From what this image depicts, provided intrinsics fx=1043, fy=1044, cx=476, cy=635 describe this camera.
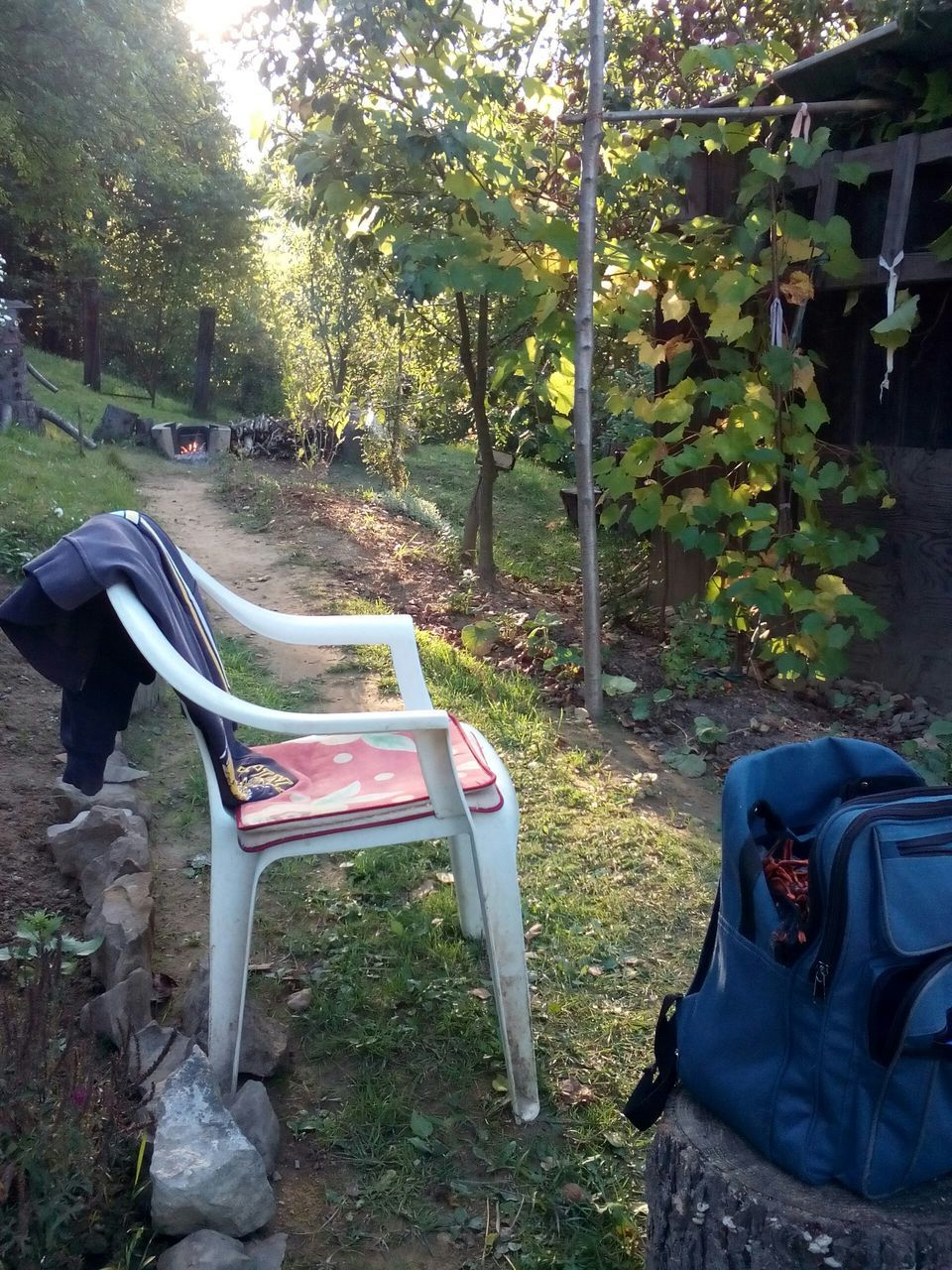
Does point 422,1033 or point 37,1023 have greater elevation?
point 37,1023

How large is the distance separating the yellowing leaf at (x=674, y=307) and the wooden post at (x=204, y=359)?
1380 cm

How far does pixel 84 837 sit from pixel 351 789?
0.94 metres

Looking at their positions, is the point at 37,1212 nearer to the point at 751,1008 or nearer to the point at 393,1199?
the point at 393,1199

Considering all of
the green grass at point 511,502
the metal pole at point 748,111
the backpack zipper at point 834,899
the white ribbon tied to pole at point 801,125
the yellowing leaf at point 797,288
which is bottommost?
the green grass at point 511,502

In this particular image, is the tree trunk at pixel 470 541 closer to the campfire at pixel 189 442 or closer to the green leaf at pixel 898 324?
the green leaf at pixel 898 324

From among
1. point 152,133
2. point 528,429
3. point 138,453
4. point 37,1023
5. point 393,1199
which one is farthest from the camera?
point 152,133

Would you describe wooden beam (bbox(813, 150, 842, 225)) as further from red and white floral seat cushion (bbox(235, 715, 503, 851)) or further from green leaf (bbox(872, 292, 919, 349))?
red and white floral seat cushion (bbox(235, 715, 503, 851))

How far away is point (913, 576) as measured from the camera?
4.38 meters

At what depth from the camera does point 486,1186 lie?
6.34 ft

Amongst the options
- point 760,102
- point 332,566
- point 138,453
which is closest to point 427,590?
point 332,566

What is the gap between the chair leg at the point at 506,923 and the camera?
2006 mm

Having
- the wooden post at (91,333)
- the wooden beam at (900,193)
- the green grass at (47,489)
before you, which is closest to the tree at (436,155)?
the wooden beam at (900,193)

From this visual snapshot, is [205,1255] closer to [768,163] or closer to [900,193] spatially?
[768,163]

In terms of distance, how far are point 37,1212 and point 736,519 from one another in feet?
12.0
